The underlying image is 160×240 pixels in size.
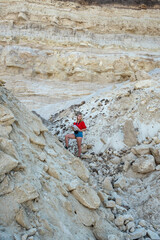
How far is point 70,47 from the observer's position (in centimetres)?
1319

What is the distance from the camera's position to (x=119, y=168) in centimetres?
454

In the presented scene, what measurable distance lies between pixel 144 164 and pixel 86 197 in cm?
170

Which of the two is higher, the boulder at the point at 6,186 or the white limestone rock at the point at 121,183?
the boulder at the point at 6,186

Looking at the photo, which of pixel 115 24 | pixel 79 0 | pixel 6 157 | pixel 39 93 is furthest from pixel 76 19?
pixel 6 157

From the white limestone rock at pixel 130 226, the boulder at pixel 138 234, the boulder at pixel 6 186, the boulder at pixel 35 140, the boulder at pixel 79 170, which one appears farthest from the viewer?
the boulder at pixel 79 170

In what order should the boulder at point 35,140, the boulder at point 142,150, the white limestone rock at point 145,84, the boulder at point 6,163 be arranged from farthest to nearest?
the white limestone rock at point 145,84
the boulder at point 142,150
the boulder at point 35,140
the boulder at point 6,163

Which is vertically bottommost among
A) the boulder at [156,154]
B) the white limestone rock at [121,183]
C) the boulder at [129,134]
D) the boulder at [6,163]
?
the white limestone rock at [121,183]

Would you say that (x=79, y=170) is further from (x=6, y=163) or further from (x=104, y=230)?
(x=6, y=163)

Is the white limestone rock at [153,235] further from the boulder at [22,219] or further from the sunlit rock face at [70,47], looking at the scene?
the sunlit rock face at [70,47]

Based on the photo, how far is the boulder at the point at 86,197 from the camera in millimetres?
2945

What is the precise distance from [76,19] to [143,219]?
1421 cm

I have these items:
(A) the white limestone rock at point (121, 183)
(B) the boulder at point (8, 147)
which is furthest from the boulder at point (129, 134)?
(B) the boulder at point (8, 147)

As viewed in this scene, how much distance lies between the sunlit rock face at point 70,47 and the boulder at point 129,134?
6167mm

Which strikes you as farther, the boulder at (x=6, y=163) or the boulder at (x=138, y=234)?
the boulder at (x=138, y=234)
